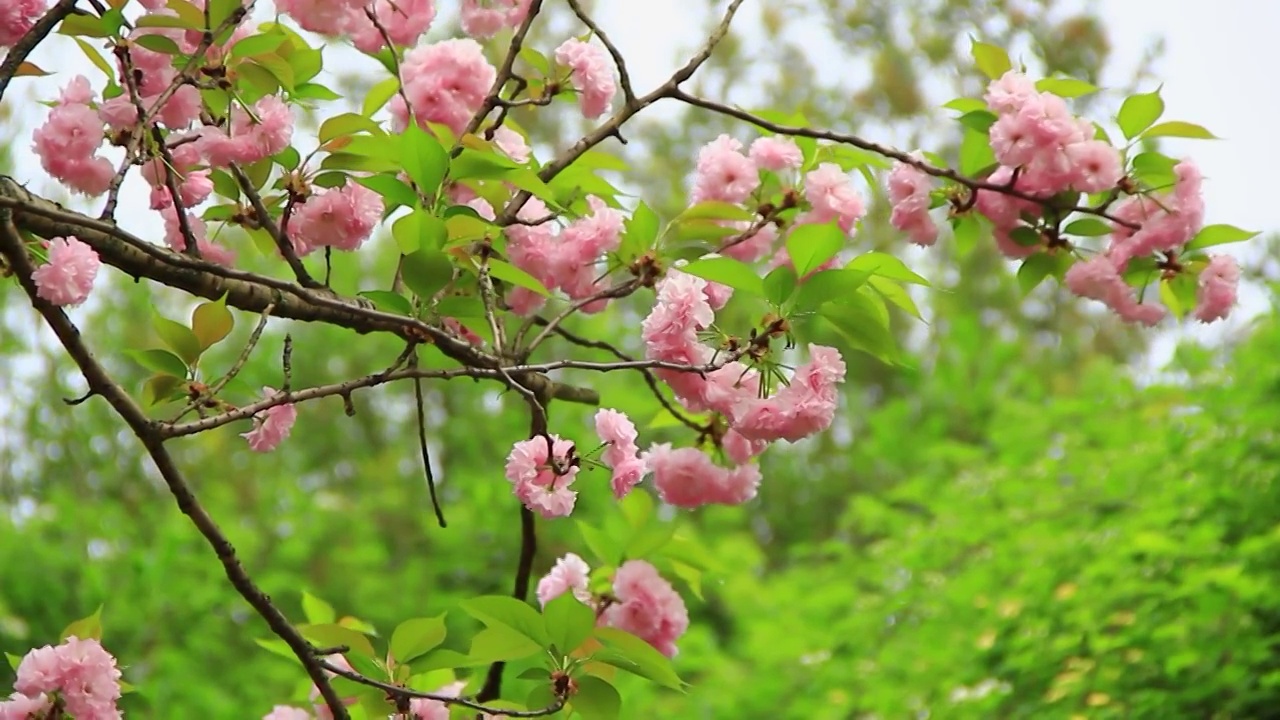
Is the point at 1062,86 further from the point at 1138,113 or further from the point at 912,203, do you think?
the point at 912,203

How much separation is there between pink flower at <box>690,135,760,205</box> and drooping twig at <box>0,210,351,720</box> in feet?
2.06

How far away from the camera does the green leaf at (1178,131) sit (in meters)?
1.48

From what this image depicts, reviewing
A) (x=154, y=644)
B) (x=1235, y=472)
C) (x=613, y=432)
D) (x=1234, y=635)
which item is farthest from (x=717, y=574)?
(x=154, y=644)

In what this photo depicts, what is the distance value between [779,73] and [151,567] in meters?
6.21

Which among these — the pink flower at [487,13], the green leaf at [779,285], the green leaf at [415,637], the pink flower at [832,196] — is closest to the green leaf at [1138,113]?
the pink flower at [832,196]

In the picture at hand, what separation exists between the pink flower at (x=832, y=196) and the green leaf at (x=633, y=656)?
20.9 inches

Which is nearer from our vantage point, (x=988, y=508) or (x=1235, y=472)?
(x=1235, y=472)

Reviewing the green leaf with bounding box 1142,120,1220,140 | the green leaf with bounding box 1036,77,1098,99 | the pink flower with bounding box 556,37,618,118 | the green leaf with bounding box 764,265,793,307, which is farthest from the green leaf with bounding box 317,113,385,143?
the green leaf with bounding box 1142,120,1220,140

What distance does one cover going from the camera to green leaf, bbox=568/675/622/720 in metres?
1.19

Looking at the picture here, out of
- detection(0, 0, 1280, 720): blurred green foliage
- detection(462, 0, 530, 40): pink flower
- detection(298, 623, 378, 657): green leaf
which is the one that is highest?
detection(0, 0, 1280, 720): blurred green foliage

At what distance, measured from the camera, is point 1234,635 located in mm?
2496

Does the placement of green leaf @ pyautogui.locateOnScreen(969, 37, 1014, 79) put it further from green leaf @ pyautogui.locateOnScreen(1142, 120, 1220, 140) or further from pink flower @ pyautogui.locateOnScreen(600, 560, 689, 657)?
pink flower @ pyautogui.locateOnScreen(600, 560, 689, 657)

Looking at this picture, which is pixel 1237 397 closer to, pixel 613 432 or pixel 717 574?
pixel 717 574

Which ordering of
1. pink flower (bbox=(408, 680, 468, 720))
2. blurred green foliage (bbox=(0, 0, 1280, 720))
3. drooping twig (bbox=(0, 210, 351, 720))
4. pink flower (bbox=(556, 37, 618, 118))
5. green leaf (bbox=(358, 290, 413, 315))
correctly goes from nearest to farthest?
drooping twig (bbox=(0, 210, 351, 720)) → green leaf (bbox=(358, 290, 413, 315)) → pink flower (bbox=(408, 680, 468, 720)) → pink flower (bbox=(556, 37, 618, 118)) → blurred green foliage (bbox=(0, 0, 1280, 720))
